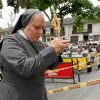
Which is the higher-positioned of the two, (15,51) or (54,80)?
(15,51)

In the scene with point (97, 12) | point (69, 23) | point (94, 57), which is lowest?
point (69, 23)

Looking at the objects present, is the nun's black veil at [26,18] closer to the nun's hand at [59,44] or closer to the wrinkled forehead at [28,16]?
the wrinkled forehead at [28,16]

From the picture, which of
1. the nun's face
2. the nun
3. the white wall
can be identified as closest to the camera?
the nun

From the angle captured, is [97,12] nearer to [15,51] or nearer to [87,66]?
[87,66]

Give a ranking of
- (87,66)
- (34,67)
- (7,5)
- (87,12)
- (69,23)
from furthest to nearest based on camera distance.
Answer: (69,23)
(87,12)
(7,5)
(87,66)
(34,67)

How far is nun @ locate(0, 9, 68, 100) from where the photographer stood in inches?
66.3

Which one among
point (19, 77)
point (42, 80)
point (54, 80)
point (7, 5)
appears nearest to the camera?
point (19, 77)

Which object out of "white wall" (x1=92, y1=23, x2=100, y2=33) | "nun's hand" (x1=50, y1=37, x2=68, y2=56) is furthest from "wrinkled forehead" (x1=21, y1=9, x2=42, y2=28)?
"white wall" (x1=92, y1=23, x2=100, y2=33)

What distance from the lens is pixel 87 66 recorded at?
38.8 ft

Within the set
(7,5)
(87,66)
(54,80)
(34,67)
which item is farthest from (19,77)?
(7,5)

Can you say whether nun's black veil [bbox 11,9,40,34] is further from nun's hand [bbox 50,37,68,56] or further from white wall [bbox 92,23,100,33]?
white wall [bbox 92,23,100,33]

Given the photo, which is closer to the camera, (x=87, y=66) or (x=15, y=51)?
(x=15, y=51)

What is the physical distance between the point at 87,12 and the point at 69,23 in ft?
140

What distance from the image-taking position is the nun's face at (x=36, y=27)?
1829 mm
